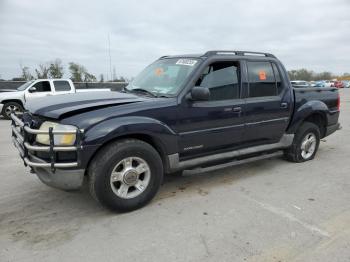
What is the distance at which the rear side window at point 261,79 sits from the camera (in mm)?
4848

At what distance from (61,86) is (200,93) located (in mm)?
11580

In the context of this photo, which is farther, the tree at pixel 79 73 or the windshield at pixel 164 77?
the tree at pixel 79 73

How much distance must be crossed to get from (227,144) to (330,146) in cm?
390

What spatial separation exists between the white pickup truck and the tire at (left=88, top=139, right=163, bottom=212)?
9.72 meters

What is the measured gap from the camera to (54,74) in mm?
34969

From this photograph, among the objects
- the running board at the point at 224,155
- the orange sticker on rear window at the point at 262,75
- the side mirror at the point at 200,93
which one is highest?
the orange sticker on rear window at the point at 262,75

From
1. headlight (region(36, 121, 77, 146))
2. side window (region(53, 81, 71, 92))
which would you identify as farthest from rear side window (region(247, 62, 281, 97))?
side window (region(53, 81, 71, 92))

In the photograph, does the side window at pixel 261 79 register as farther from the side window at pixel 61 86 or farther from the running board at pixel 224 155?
the side window at pixel 61 86

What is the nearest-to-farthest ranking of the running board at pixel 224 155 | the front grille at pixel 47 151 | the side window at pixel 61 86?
the front grille at pixel 47 151, the running board at pixel 224 155, the side window at pixel 61 86

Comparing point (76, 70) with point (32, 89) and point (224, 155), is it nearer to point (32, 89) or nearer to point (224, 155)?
point (32, 89)

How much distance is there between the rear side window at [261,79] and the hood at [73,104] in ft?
5.78

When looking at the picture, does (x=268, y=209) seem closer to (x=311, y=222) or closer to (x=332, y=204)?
(x=311, y=222)

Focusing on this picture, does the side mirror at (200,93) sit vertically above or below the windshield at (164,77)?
below

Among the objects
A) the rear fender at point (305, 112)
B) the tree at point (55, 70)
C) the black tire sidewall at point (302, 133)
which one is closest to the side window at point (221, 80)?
the rear fender at point (305, 112)
